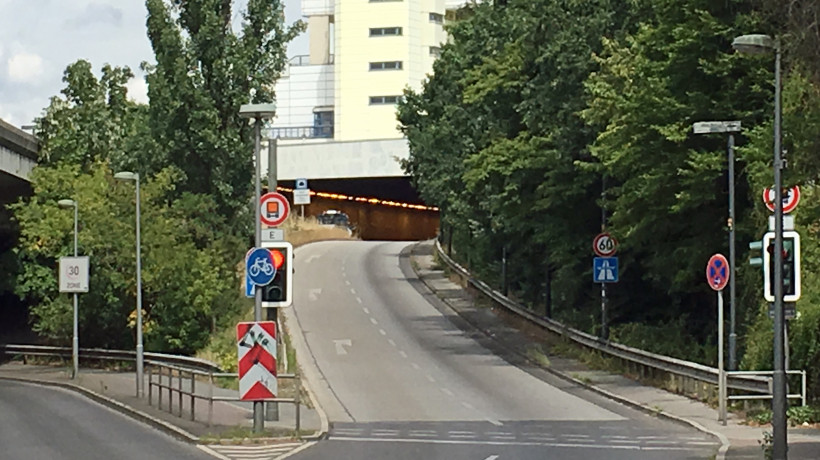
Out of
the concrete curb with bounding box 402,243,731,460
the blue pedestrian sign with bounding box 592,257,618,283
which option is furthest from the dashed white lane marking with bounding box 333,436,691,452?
the blue pedestrian sign with bounding box 592,257,618,283

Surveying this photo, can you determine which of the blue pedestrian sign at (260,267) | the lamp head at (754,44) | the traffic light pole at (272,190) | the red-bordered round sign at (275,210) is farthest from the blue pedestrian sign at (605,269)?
the lamp head at (754,44)

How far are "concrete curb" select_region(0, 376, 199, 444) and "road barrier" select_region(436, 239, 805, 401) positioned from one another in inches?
425

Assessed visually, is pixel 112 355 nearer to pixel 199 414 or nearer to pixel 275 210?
pixel 199 414

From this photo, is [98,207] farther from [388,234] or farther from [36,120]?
[388,234]

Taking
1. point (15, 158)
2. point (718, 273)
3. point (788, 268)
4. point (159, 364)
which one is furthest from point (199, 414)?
point (15, 158)

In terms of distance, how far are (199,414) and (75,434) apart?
3.55 m

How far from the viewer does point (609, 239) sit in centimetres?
4034

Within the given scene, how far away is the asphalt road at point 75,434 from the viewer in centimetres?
2467

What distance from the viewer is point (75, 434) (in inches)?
1128

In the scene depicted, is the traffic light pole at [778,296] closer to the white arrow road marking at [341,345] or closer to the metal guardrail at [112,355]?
the metal guardrail at [112,355]

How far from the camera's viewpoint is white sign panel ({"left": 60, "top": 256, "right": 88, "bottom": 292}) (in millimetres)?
46219

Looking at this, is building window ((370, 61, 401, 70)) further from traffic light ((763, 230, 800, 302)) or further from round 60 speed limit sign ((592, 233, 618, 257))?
traffic light ((763, 230, 800, 302))

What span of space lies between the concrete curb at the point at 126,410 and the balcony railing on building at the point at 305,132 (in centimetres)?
6335

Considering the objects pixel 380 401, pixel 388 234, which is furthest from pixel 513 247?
pixel 388 234
